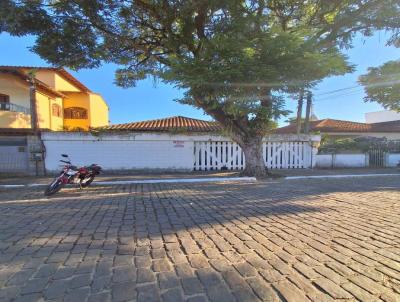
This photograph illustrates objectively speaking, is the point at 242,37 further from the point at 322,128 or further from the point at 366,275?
the point at 322,128

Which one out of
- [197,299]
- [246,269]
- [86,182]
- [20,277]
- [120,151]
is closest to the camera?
[197,299]

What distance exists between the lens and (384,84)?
38.6 feet

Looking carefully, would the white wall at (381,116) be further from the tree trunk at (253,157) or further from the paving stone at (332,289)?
the paving stone at (332,289)

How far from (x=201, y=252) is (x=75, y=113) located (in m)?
24.1

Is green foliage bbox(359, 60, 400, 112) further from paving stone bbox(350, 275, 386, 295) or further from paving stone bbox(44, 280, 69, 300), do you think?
paving stone bbox(44, 280, 69, 300)

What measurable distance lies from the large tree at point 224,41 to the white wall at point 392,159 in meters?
7.66

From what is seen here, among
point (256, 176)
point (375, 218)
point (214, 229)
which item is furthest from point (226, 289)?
point (256, 176)

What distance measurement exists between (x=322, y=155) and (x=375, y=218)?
11.0m

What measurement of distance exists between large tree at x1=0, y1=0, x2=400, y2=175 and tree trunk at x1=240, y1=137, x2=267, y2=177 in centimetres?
4

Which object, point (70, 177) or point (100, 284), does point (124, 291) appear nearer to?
point (100, 284)

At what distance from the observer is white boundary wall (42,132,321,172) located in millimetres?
12211

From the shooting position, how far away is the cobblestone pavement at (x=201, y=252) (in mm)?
2315

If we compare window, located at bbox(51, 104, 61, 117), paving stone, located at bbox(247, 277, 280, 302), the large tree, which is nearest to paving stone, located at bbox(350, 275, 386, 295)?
paving stone, located at bbox(247, 277, 280, 302)

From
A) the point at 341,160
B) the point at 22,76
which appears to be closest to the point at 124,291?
the point at 341,160
